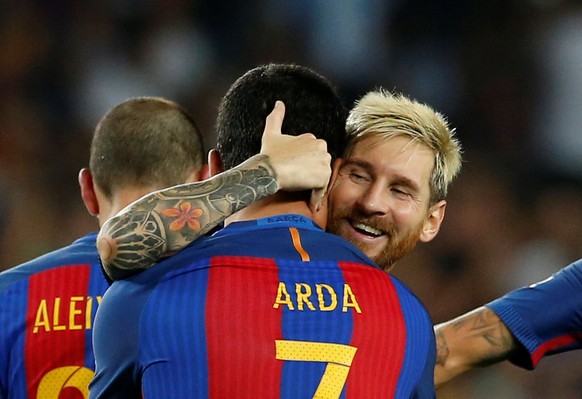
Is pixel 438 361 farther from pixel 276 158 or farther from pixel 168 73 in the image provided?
pixel 168 73

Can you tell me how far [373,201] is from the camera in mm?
3117

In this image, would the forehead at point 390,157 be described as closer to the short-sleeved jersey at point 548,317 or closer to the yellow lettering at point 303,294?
the short-sleeved jersey at point 548,317

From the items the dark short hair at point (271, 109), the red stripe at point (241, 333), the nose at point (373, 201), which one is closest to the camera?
the red stripe at point (241, 333)

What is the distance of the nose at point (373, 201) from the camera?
3.11 meters

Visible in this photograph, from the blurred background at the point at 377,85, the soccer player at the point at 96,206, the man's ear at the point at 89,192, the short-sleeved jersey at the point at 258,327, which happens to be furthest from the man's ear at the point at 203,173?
the blurred background at the point at 377,85

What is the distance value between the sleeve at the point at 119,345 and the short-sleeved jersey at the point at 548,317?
1383 millimetres

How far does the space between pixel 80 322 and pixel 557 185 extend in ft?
16.1

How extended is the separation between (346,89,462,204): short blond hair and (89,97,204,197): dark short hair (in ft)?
2.03

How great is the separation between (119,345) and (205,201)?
392mm

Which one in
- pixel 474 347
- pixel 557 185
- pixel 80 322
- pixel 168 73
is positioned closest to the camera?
pixel 80 322

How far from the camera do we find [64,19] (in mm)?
7895

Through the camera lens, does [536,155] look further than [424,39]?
No

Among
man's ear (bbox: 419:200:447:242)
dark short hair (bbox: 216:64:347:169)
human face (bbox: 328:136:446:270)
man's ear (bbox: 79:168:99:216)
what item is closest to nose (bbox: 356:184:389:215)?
human face (bbox: 328:136:446:270)

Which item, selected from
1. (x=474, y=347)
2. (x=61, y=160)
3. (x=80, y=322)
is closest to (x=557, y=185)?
(x=61, y=160)
